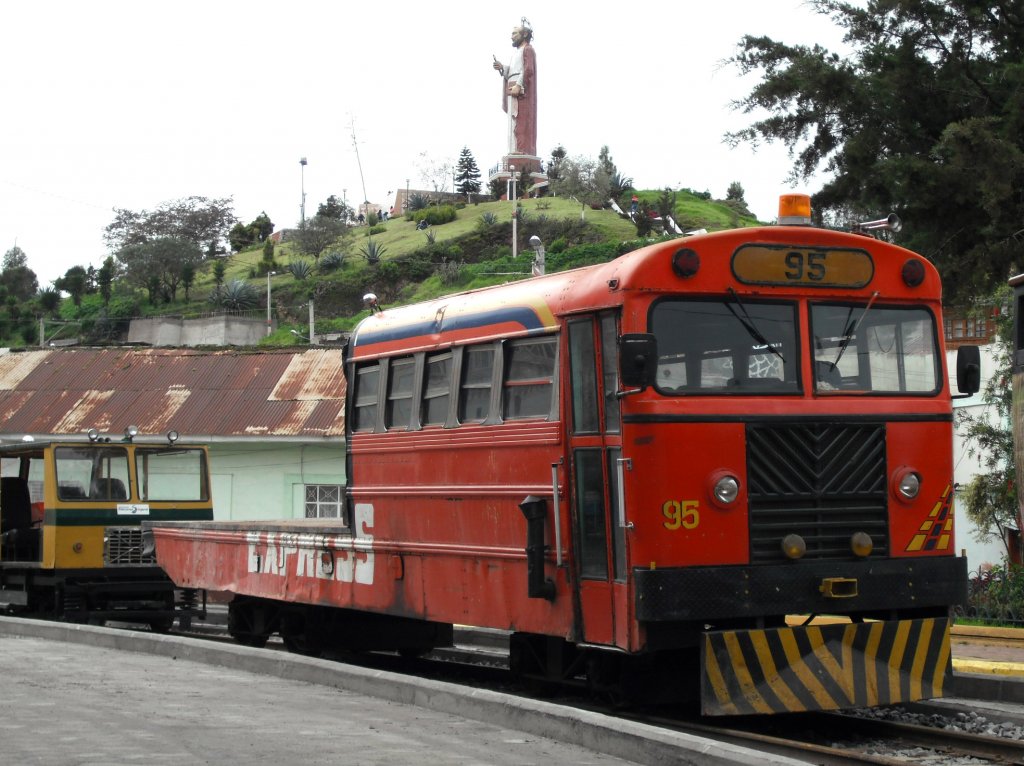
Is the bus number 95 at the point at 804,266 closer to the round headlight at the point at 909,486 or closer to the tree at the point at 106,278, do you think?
the round headlight at the point at 909,486

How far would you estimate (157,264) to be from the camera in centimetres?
8744

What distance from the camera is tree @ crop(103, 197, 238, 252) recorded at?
96875mm

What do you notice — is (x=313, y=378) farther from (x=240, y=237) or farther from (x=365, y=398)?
(x=240, y=237)

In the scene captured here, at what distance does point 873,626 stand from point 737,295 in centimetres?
229

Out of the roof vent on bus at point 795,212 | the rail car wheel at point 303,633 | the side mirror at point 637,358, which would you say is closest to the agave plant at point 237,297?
the rail car wheel at point 303,633

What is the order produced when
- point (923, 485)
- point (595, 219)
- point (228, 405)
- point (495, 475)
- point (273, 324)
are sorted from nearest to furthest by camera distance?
point (923, 485), point (495, 475), point (228, 405), point (273, 324), point (595, 219)

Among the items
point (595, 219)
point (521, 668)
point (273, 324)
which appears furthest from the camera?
point (595, 219)

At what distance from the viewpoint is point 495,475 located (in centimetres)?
1012

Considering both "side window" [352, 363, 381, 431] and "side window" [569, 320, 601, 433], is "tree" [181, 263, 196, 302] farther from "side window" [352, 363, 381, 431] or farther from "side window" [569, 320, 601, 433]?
"side window" [569, 320, 601, 433]

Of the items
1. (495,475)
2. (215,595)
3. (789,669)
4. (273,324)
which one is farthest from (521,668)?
(273,324)

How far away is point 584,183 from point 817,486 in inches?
3450

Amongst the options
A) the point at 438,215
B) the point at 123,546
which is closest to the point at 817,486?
the point at 123,546

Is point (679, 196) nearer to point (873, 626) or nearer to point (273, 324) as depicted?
point (273, 324)

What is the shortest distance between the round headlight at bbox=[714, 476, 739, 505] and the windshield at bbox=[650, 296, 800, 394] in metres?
0.58
